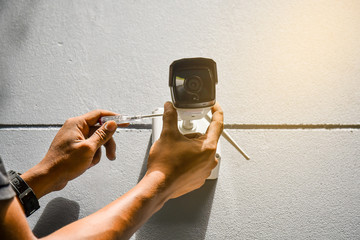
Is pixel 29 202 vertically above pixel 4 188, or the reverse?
pixel 4 188

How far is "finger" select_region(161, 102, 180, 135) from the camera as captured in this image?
0.48m

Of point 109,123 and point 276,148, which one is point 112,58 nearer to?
point 109,123

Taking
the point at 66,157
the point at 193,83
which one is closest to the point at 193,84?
the point at 193,83

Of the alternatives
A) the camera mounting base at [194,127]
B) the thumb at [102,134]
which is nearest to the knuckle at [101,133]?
the thumb at [102,134]

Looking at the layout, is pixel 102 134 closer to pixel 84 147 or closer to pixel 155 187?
pixel 84 147

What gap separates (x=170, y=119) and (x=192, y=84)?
85mm

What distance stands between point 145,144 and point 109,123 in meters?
0.18

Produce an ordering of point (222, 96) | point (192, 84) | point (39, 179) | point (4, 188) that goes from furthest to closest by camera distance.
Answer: point (222, 96) < point (39, 179) < point (192, 84) < point (4, 188)

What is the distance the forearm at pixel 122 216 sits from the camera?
0.41 meters

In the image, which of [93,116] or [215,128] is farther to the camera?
[93,116]

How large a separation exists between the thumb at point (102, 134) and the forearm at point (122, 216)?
0.17 metres

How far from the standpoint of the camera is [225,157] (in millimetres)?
703

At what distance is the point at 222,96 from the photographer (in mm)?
751

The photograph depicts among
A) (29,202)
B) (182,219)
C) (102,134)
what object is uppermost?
(102,134)
